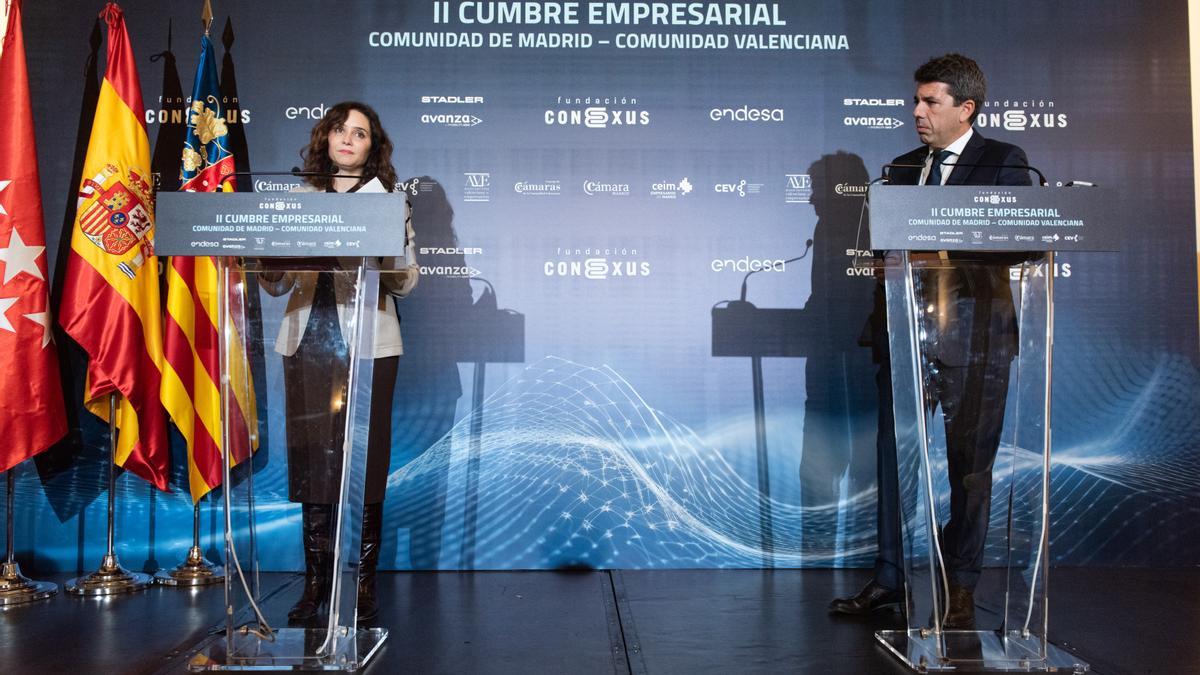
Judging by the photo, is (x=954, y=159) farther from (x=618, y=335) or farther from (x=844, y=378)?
(x=618, y=335)

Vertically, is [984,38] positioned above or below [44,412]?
above

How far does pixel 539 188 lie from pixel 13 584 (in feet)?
7.83

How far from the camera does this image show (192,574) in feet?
11.8

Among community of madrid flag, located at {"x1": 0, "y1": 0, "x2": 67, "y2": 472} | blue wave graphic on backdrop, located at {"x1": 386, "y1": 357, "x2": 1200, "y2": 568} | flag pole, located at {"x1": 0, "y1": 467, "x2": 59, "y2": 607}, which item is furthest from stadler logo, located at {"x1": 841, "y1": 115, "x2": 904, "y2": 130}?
flag pole, located at {"x1": 0, "y1": 467, "x2": 59, "y2": 607}

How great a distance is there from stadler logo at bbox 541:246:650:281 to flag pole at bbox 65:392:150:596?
1.73 m

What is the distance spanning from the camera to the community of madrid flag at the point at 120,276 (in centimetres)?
351

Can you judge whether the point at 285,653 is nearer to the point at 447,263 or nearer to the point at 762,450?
the point at 447,263

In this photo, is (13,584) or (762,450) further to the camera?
(762,450)

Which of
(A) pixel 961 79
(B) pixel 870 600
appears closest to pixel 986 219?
(A) pixel 961 79

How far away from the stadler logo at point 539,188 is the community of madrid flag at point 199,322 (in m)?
1.11

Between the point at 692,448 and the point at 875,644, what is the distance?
136 cm

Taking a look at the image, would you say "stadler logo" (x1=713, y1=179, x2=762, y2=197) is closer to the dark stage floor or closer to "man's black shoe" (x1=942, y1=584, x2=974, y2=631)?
the dark stage floor

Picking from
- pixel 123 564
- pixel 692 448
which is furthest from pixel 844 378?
pixel 123 564

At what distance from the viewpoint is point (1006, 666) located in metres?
2.42
